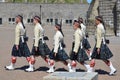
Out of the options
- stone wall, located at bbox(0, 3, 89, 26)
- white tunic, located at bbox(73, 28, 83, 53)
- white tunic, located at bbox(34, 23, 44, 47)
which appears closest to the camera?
white tunic, located at bbox(73, 28, 83, 53)

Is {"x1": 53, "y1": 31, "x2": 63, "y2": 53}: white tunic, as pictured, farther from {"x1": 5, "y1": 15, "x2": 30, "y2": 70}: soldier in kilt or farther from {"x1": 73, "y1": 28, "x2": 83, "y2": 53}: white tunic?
{"x1": 5, "y1": 15, "x2": 30, "y2": 70}: soldier in kilt

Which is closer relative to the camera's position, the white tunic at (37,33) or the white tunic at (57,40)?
the white tunic at (57,40)

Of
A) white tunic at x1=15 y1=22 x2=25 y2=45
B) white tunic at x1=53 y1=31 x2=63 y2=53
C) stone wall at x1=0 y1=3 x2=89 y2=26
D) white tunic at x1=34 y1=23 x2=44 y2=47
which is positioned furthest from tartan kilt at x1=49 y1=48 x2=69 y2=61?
stone wall at x1=0 y1=3 x2=89 y2=26

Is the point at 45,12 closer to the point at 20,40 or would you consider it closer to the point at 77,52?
the point at 20,40

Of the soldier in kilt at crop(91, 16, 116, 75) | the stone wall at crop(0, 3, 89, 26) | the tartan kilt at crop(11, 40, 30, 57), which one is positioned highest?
the soldier in kilt at crop(91, 16, 116, 75)

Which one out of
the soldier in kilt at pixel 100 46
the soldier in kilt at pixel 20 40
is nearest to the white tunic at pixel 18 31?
the soldier in kilt at pixel 20 40

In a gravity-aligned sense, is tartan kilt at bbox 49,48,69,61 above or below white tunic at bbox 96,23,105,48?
below

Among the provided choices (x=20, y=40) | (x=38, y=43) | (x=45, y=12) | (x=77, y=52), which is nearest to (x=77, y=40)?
(x=77, y=52)

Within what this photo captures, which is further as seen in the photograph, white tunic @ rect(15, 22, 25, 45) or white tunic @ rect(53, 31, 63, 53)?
white tunic @ rect(15, 22, 25, 45)

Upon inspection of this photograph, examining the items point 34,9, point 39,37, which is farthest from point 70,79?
point 34,9

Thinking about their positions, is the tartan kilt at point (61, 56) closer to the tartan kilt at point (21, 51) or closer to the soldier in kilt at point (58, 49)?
the soldier in kilt at point (58, 49)

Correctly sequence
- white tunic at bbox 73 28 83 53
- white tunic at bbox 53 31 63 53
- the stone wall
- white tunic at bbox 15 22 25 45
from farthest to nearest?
1. the stone wall
2. white tunic at bbox 15 22 25 45
3. white tunic at bbox 53 31 63 53
4. white tunic at bbox 73 28 83 53

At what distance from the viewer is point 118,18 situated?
36.7 m

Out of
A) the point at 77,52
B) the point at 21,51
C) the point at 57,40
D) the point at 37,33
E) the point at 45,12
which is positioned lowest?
the point at 45,12
